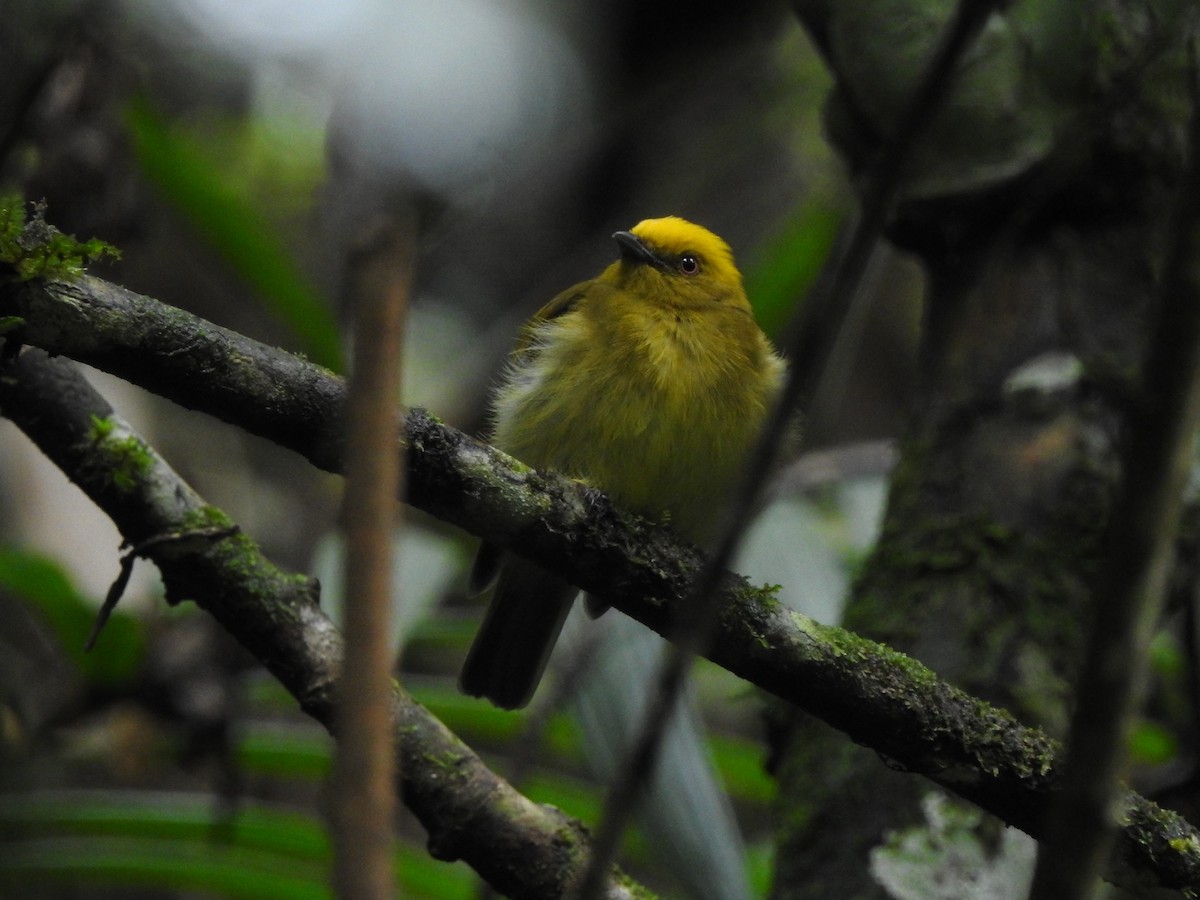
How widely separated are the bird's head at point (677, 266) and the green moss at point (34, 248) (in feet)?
7.36

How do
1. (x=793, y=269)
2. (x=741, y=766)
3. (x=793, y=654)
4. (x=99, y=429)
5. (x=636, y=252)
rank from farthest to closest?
(x=793, y=269) < (x=741, y=766) < (x=636, y=252) < (x=99, y=429) < (x=793, y=654)

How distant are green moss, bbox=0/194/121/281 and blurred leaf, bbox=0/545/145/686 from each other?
2030mm

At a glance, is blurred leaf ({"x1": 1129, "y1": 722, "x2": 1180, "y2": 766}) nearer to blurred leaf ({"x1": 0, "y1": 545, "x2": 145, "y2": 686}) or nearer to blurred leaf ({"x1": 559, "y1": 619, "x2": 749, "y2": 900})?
blurred leaf ({"x1": 559, "y1": 619, "x2": 749, "y2": 900})

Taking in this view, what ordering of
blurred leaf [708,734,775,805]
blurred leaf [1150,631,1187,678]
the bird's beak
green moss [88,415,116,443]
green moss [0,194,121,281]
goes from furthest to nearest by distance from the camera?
blurred leaf [708,734,775,805]
blurred leaf [1150,631,1187,678]
the bird's beak
green moss [88,415,116,443]
green moss [0,194,121,281]

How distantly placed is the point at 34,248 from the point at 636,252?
96.7 inches

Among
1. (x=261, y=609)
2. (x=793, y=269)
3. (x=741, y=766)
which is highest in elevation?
(x=793, y=269)

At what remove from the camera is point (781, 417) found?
3.65 feet

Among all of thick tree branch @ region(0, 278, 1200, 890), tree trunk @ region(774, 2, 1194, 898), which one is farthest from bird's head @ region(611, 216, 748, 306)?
thick tree branch @ region(0, 278, 1200, 890)

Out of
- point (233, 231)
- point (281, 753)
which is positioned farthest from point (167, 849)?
point (233, 231)

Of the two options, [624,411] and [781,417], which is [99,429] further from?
[781,417]

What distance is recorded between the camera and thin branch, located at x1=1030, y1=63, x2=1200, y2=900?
41.9 inches

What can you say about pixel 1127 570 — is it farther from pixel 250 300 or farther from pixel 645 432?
pixel 250 300

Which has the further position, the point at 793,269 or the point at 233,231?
the point at 793,269

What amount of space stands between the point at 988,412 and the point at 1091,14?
1156 mm
